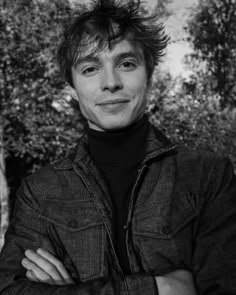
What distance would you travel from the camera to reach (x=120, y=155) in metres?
2.91

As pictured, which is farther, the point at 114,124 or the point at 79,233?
the point at 114,124

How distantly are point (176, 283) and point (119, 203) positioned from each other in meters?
0.61

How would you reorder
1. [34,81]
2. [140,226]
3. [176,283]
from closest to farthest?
[176,283], [140,226], [34,81]

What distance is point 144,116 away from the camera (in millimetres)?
3023

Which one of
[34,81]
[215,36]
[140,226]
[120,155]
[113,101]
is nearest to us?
[140,226]

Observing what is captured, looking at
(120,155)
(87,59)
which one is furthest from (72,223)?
(87,59)

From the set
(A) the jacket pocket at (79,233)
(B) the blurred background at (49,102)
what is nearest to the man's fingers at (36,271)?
(A) the jacket pocket at (79,233)

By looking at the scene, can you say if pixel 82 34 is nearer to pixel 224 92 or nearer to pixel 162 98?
pixel 162 98

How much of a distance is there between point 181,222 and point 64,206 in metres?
0.71

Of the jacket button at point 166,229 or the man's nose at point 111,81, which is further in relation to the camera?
the man's nose at point 111,81

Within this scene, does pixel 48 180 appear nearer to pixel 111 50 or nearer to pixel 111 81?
pixel 111 81

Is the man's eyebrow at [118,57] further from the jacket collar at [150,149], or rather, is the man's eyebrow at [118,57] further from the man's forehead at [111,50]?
the jacket collar at [150,149]

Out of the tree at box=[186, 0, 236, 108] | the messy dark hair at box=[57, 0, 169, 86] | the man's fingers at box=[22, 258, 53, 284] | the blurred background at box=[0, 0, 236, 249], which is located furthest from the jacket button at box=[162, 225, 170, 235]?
the tree at box=[186, 0, 236, 108]

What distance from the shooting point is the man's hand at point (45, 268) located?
101 inches
